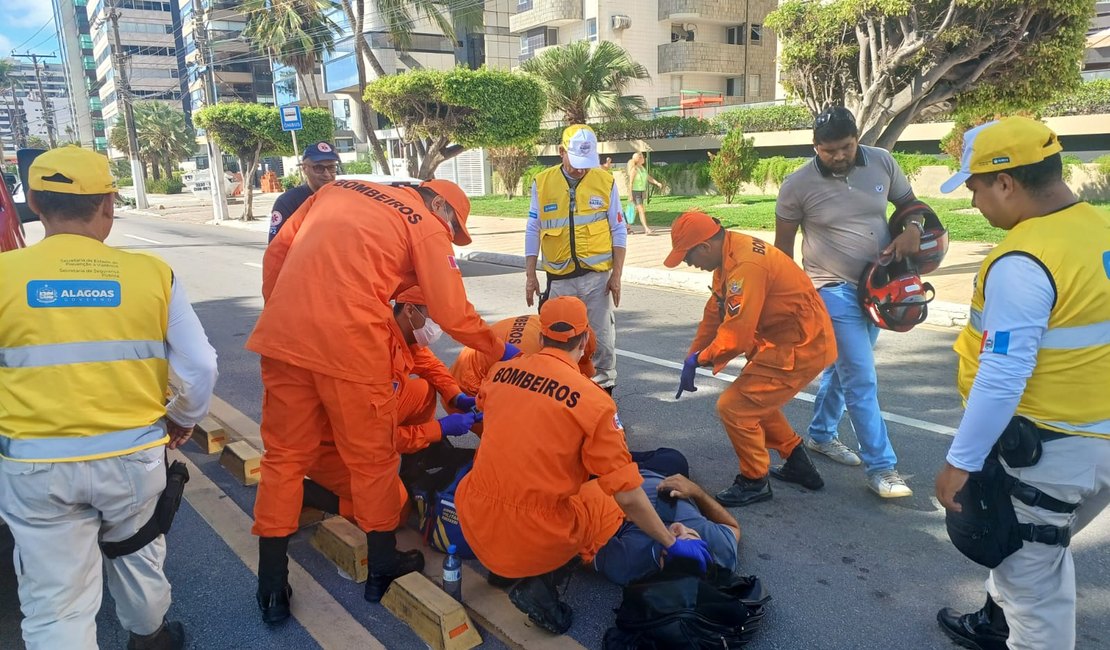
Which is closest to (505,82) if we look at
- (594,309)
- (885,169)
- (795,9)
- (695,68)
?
(795,9)

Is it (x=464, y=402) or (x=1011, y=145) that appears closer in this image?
(x=1011, y=145)

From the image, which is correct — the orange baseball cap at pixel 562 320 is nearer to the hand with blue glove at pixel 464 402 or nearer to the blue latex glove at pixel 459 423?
the blue latex glove at pixel 459 423

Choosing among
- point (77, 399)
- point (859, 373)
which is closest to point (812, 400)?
point (859, 373)

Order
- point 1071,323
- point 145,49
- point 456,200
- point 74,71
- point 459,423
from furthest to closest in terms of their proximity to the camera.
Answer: point 145,49, point 74,71, point 459,423, point 456,200, point 1071,323

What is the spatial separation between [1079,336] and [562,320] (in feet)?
5.24

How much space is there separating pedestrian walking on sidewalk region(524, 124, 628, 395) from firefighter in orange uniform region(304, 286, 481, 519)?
46.5 inches

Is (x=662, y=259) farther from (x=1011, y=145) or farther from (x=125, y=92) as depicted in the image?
(x=125, y=92)

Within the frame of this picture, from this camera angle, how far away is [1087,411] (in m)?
2.02

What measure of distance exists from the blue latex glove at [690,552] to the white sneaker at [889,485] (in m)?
1.43

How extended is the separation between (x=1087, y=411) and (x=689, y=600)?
53.8 inches

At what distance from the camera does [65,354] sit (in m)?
2.14

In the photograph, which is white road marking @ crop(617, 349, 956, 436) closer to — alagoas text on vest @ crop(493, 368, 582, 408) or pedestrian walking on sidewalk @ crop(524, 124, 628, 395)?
pedestrian walking on sidewalk @ crop(524, 124, 628, 395)

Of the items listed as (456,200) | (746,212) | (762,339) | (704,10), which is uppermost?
(704,10)

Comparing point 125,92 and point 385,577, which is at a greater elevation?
point 125,92
